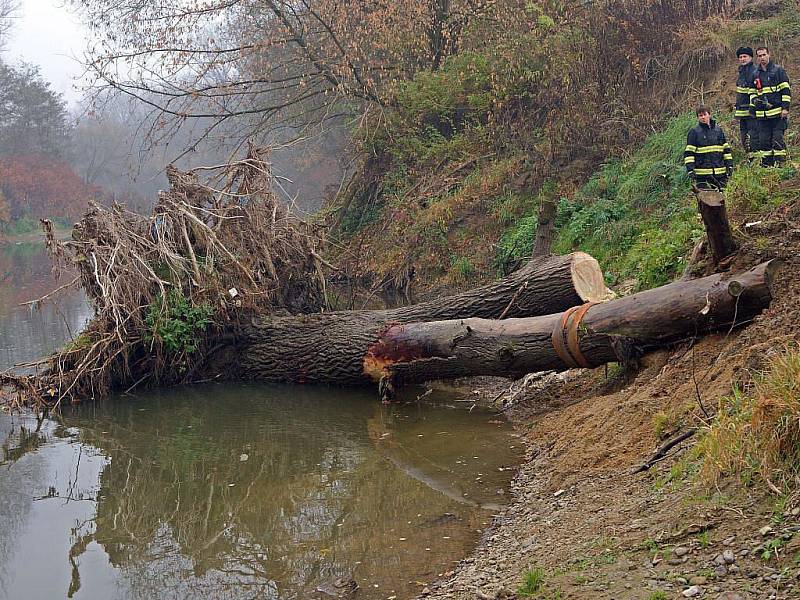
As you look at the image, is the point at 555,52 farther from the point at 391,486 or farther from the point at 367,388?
the point at 391,486

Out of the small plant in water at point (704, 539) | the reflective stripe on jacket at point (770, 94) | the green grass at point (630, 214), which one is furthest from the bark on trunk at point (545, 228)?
the small plant in water at point (704, 539)

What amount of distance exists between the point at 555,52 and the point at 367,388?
9.63 metres

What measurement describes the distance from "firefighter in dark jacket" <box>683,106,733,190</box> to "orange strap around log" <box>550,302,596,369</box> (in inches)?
156

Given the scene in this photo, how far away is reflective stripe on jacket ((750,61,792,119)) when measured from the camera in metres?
11.4

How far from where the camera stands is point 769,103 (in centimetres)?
1152

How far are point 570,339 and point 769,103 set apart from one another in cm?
546

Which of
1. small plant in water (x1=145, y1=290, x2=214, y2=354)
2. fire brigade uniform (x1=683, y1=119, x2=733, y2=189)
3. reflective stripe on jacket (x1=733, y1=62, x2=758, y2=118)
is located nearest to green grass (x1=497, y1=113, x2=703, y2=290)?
fire brigade uniform (x1=683, y1=119, x2=733, y2=189)

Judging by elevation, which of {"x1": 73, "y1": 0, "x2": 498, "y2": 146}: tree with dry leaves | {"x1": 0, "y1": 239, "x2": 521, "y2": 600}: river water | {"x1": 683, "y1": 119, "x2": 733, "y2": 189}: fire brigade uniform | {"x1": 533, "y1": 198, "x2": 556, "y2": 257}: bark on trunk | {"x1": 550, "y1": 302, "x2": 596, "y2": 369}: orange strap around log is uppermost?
{"x1": 73, "y1": 0, "x2": 498, "y2": 146}: tree with dry leaves

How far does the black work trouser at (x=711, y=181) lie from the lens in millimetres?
11370

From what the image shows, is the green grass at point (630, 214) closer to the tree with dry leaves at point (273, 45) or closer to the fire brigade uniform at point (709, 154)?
the fire brigade uniform at point (709, 154)

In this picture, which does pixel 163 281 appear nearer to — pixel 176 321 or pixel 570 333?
pixel 176 321

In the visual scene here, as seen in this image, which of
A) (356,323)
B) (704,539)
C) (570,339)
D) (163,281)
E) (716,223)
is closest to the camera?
(704,539)

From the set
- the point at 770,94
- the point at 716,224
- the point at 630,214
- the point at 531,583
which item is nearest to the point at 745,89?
the point at 770,94

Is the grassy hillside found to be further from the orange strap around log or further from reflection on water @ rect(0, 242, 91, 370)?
reflection on water @ rect(0, 242, 91, 370)
